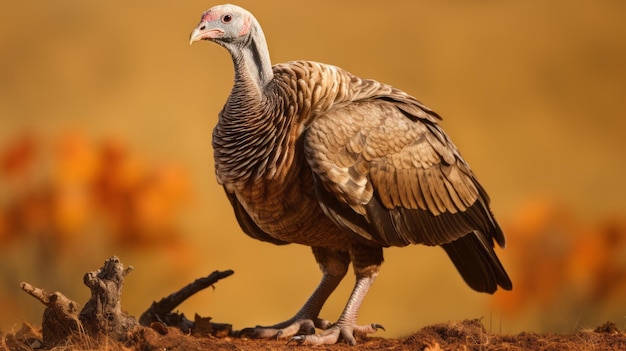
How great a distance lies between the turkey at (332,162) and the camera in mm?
5031

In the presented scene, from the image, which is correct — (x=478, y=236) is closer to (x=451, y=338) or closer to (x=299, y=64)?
(x=451, y=338)

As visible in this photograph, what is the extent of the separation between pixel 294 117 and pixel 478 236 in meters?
1.39

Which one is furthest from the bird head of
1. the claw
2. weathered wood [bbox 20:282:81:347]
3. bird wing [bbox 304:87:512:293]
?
the claw

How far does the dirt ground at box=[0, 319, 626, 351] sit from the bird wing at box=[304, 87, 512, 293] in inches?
20.4

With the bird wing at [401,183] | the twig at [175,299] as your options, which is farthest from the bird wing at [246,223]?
the bird wing at [401,183]

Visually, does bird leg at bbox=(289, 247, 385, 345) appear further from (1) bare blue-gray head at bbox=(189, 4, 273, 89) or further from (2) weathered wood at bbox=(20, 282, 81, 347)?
(2) weathered wood at bbox=(20, 282, 81, 347)

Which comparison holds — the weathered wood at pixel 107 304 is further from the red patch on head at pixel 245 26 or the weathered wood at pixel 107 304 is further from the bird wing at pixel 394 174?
the red patch on head at pixel 245 26

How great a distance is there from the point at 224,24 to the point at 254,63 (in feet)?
0.99

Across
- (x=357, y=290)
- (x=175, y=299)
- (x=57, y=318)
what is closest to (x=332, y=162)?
(x=357, y=290)

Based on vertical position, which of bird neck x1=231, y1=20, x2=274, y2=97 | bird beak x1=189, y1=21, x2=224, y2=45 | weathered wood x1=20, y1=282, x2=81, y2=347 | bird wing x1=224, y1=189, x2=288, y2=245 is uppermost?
bird beak x1=189, y1=21, x2=224, y2=45

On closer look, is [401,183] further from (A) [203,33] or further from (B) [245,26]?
(A) [203,33]

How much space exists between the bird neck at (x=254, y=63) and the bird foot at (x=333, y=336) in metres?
1.40

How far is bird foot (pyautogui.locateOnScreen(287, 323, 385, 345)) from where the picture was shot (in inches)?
205

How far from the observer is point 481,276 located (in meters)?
5.73
